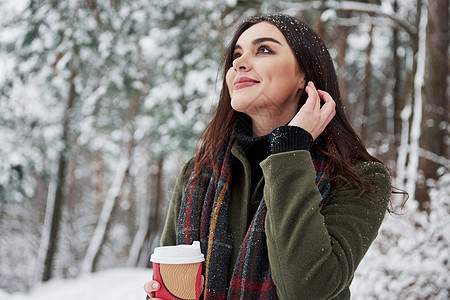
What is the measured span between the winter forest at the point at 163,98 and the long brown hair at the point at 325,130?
0.92 meters

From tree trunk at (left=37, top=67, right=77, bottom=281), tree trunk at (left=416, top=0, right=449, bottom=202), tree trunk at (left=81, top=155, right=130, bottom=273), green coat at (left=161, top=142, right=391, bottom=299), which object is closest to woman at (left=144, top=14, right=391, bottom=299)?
green coat at (left=161, top=142, right=391, bottom=299)

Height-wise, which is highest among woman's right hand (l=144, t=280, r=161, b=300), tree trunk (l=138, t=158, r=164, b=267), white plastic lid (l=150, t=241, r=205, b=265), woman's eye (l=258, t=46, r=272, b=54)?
woman's eye (l=258, t=46, r=272, b=54)

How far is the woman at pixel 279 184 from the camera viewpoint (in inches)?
53.4

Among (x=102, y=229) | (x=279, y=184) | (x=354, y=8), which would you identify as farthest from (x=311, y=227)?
(x=102, y=229)

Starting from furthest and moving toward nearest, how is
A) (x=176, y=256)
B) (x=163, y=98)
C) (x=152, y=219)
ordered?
(x=152, y=219)
(x=163, y=98)
(x=176, y=256)

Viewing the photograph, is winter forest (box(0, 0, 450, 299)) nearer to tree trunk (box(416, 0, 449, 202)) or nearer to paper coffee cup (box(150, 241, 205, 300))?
tree trunk (box(416, 0, 449, 202))

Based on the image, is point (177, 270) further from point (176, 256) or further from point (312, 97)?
point (312, 97)

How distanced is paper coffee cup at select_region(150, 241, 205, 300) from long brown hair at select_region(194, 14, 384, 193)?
1.84 ft

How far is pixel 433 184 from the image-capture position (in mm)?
5082

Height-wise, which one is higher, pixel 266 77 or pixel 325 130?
pixel 266 77

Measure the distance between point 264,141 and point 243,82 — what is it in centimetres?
25

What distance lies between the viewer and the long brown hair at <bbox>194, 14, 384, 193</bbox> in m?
1.64

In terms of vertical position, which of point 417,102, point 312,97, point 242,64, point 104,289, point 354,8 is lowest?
point 104,289

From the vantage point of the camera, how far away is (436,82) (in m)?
5.80
